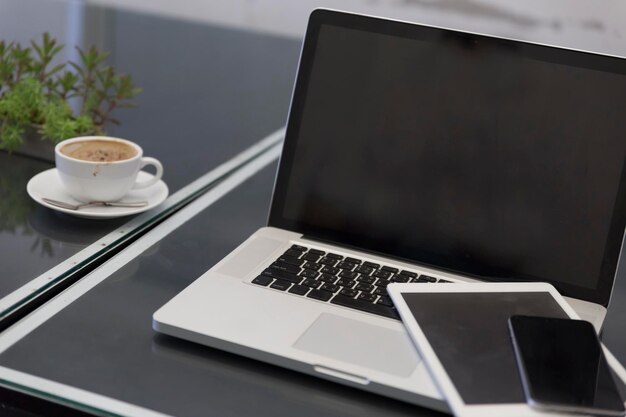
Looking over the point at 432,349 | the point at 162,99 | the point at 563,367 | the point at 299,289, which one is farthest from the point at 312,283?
the point at 162,99

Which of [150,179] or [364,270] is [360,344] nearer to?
[364,270]

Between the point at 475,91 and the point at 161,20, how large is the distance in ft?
3.56

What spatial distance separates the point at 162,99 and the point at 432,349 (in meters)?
0.87

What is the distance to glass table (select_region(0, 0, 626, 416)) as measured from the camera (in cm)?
73

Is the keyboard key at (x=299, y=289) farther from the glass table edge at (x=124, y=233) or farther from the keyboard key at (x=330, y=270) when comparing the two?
the glass table edge at (x=124, y=233)

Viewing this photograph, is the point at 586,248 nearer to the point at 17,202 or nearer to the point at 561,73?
the point at 561,73

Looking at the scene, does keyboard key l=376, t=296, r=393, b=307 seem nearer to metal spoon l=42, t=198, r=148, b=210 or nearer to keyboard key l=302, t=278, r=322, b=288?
keyboard key l=302, t=278, r=322, b=288

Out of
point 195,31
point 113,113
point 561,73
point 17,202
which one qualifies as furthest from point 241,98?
point 561,73

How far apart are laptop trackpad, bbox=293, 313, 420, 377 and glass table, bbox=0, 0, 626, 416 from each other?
3 centimetres

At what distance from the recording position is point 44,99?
3.92ft

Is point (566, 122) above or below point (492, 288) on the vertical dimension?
above

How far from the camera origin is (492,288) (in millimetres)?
887

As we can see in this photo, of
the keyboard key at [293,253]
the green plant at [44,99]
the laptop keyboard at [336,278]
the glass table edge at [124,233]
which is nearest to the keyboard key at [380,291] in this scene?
the laptop keyboard at [336,278]

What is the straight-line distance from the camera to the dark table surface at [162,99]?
0.99 m
